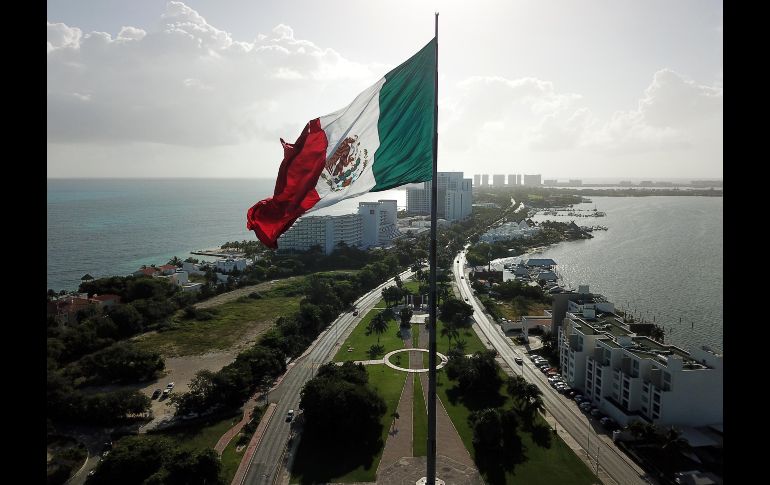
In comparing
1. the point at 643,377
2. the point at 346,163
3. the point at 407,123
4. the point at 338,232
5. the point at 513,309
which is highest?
the point at 407,123

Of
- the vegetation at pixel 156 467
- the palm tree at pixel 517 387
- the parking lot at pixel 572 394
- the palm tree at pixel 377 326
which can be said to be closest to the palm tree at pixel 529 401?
the palm tree at pixel 517 387

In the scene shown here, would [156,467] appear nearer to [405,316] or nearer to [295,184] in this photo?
[295,184]

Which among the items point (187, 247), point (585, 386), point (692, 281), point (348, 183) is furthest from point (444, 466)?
point (187, 247)

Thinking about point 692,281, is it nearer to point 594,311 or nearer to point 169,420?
point 594,311

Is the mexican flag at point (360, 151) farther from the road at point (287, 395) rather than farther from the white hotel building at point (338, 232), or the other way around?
the white hotel building at point (338, 232)

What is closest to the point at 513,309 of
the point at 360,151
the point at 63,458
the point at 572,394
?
the point at 572,394
